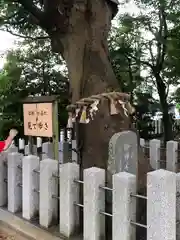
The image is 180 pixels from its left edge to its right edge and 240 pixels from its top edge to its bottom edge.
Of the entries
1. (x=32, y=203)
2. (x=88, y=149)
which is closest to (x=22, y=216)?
(x=32, y=203)

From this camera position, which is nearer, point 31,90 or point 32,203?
point 32,203

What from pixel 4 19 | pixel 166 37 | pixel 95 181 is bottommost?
pixel 95 181

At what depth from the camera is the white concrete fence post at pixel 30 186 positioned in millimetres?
3586

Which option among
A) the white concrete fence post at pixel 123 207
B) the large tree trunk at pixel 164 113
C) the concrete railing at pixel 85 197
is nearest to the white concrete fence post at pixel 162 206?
the concrete railing at pixel 85 197

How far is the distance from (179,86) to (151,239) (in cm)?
1023

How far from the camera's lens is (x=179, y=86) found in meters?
12.1

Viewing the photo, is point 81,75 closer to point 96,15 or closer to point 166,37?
point 96,15

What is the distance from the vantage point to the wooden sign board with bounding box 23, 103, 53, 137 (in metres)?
4.20

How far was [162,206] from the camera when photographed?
2.45 meters

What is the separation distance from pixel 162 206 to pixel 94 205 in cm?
70

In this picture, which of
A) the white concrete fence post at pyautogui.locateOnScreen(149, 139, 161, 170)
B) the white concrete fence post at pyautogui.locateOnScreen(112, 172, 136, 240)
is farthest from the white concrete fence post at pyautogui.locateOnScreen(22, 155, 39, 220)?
the white concrete fence post at pyautogui.locateOnScreen(149, 139, 161, 170)

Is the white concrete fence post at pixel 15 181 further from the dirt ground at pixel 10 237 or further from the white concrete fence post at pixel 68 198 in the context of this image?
the white concrete fence post at pixel 68 198

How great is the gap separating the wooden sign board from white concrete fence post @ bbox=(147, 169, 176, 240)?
198 centimetres

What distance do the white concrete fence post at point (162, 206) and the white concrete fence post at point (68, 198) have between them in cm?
90
